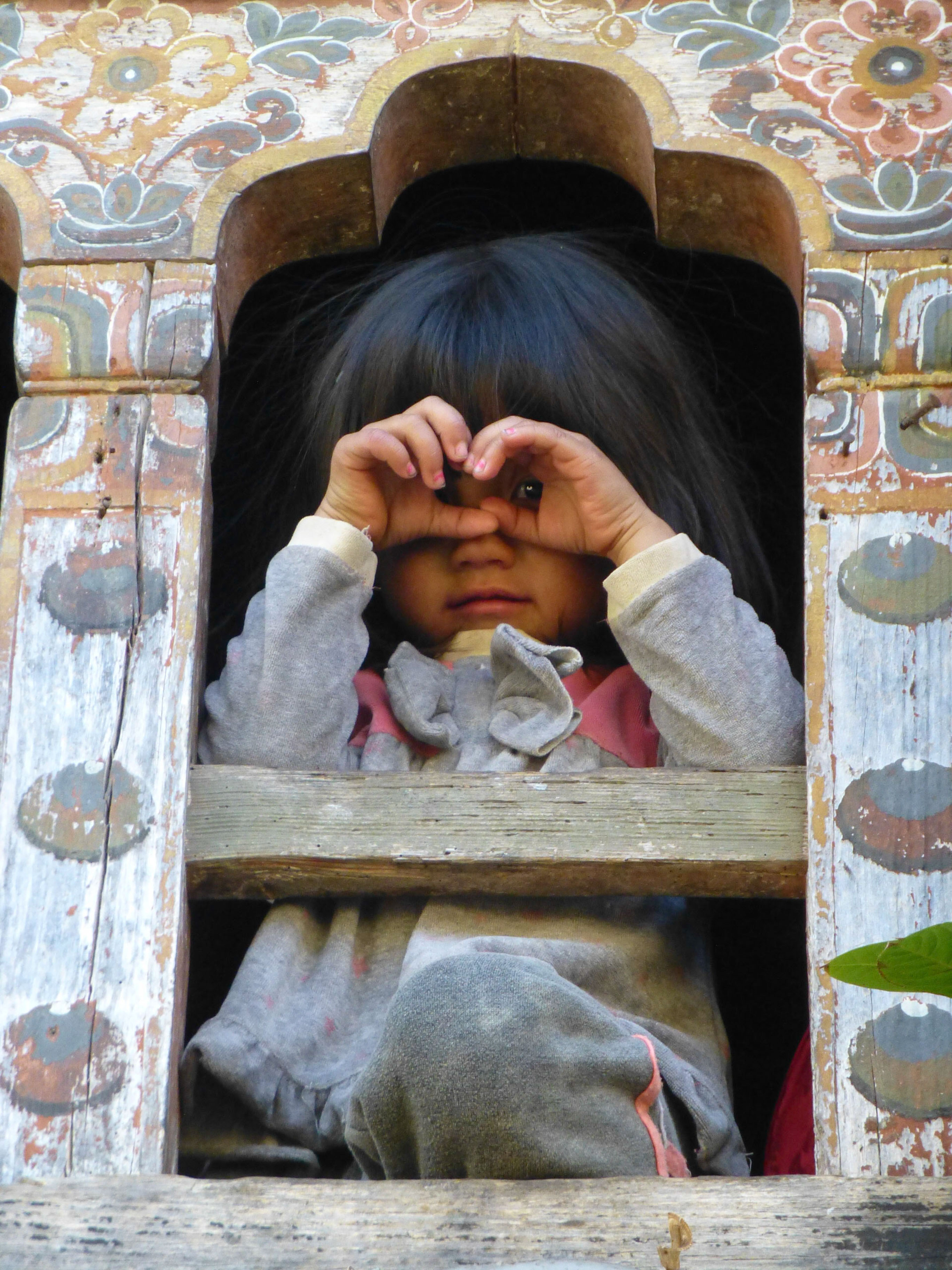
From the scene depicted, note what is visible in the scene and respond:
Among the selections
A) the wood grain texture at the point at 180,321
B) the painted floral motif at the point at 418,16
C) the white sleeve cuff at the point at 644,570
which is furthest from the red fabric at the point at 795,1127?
the painted floral motif at the point at 418,16

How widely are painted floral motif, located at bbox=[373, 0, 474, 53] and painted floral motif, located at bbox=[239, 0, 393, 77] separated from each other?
0.01 meters

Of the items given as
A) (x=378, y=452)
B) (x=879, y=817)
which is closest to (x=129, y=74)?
(x=378, y=452)

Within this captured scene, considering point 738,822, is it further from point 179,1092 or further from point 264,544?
point 264,544

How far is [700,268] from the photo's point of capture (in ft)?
10.5

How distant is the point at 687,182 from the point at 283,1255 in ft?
4.72

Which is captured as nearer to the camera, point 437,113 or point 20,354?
point 20,354

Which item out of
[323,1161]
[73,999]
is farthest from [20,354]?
[323,1161]

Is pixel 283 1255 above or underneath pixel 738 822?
underneath

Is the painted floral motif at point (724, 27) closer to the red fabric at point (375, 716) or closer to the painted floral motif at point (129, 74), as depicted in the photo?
the painted floral motif at point (129, 74)

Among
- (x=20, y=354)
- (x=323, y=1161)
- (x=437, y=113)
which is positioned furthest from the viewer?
(x=437, y=113)

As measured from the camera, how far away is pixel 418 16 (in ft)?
8.52

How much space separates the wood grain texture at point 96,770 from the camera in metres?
2.00

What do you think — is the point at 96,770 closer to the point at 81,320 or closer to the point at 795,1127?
the point at 81,320

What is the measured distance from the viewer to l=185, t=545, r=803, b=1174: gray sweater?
215cm
